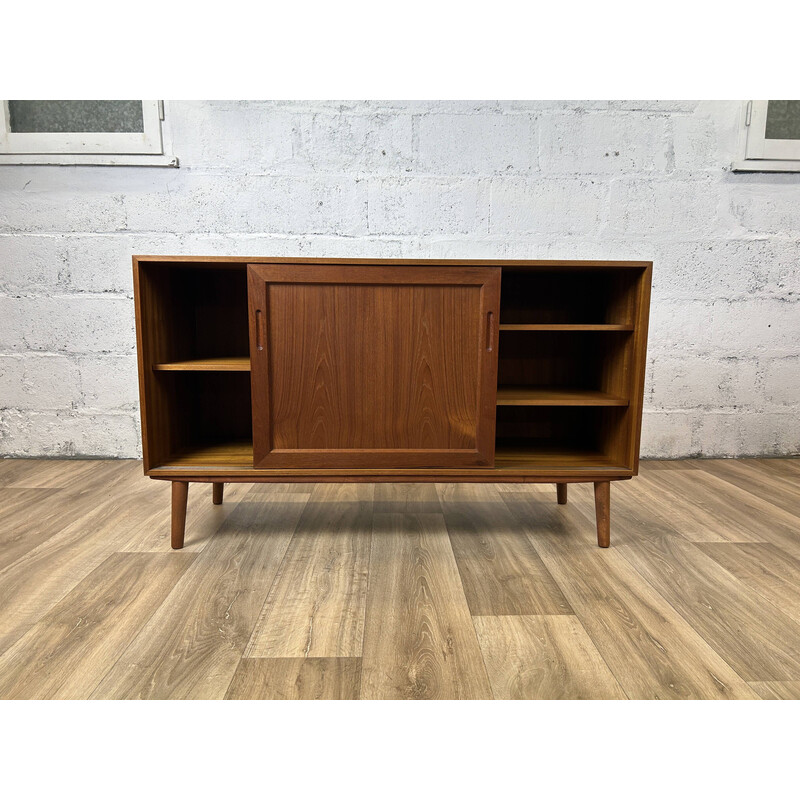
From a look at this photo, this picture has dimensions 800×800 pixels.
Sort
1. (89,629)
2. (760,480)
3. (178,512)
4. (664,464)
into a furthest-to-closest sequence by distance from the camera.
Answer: (664,464), (760,480), (178,512), (89,629)

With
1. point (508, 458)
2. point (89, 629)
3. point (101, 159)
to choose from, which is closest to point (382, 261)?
point (508, 458)

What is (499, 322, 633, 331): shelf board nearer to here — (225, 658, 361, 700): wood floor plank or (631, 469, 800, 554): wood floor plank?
(631, 469, 800, 554): wood floor plank

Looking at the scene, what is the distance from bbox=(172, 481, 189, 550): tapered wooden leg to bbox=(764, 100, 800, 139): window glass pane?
2552 mm

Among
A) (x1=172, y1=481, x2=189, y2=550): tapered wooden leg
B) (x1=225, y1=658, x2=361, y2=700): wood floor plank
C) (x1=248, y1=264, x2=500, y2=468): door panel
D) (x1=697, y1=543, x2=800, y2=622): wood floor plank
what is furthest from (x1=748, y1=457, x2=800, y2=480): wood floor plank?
(x1=172, y1=481, x2=189, y2=550): tapered wooden leg

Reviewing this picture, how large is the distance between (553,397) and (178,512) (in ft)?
3.43

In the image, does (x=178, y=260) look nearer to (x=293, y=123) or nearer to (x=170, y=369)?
(x=170, y=369)

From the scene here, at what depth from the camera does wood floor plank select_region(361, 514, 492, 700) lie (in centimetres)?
98

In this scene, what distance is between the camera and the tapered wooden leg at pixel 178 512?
5.09 ft

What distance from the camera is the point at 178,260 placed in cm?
142

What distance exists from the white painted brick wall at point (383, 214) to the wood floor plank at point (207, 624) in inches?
45.9

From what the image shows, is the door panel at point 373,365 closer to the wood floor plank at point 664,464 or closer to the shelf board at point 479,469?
the shelf board at point 479,469

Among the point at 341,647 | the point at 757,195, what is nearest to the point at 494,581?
the point at 341,647

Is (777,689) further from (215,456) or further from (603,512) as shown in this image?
(215,456)

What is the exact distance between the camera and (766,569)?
144cm
